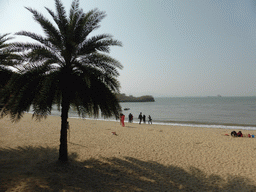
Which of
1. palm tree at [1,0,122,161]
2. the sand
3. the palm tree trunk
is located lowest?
the sand

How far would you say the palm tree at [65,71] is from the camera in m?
6.57

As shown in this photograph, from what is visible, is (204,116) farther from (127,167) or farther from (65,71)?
(65,71)

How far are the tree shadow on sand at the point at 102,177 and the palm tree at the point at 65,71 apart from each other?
131 centimetres

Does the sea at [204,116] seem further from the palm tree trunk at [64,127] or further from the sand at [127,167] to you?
the sand at [127,167]

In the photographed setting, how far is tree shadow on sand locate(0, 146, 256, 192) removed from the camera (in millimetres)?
5934

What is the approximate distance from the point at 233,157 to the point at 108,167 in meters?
7.73

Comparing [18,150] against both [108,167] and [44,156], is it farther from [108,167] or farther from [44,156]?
[108,167]

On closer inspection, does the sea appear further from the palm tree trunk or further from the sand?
the sand

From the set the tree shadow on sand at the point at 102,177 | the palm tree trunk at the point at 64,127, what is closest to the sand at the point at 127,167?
the tree shadow on sand at the point at 102,177

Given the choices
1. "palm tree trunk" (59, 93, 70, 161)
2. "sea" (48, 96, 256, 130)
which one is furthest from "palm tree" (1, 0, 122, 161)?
"sea" (48, 96, 256, 130)

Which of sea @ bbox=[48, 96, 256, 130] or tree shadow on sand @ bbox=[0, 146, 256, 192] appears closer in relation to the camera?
tree shadow on sand @ bbox=[0, 146, 256, 192]

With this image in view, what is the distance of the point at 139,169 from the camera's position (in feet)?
25.7

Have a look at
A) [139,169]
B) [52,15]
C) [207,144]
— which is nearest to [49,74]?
[52,15]

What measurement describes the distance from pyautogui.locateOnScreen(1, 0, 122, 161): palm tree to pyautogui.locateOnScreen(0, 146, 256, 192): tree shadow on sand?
1307 mm
